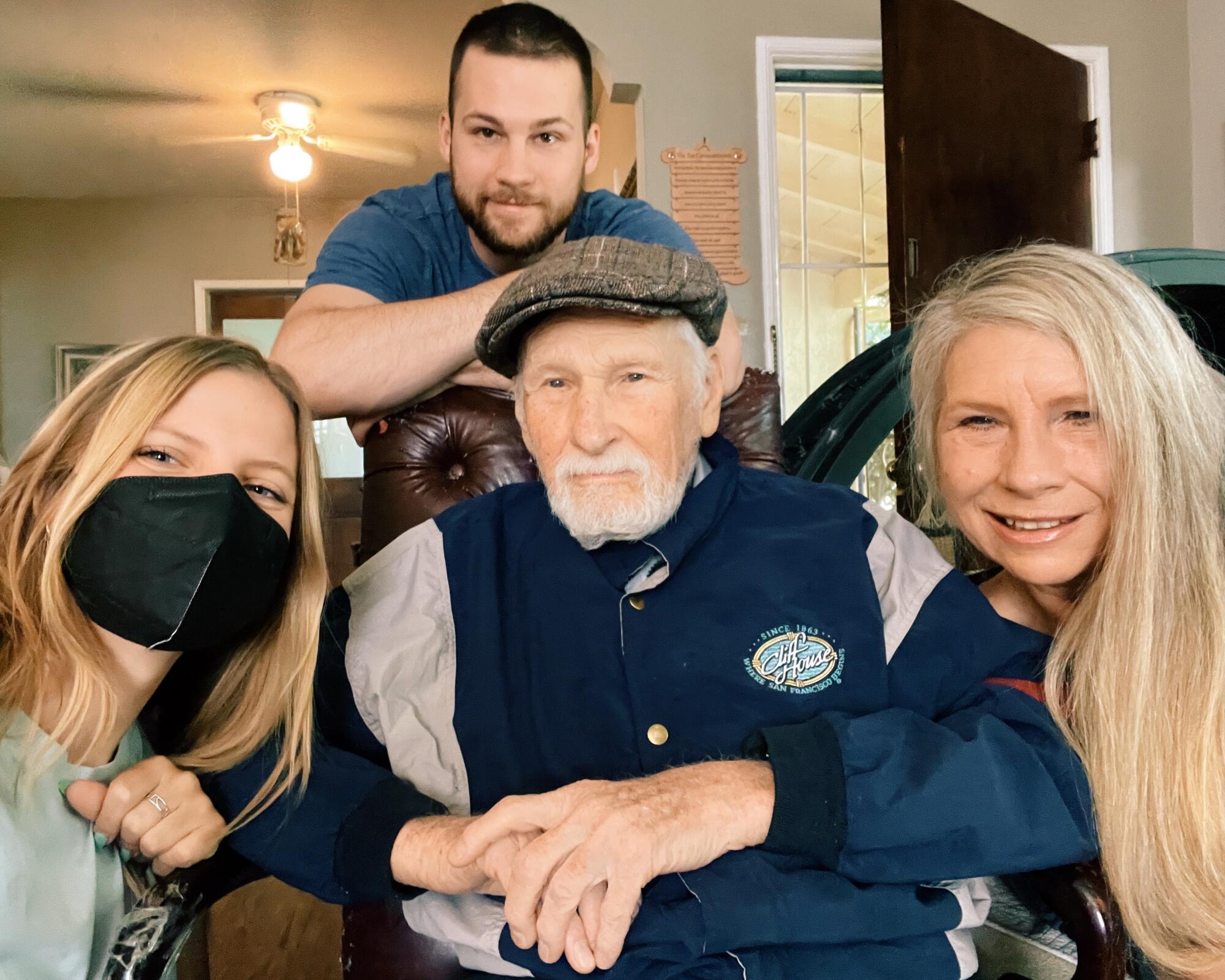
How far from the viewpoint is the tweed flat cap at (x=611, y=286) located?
3.92ft

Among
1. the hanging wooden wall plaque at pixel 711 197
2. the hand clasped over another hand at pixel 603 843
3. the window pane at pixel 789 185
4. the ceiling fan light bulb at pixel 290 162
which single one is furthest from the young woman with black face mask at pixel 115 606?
the ceiling fan light bulb at pixel 290 162

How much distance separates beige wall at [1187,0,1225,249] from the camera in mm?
3928

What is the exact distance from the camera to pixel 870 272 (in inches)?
162

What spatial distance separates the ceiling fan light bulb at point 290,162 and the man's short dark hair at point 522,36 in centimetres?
379

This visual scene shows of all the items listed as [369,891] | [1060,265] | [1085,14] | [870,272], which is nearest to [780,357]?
[870,272]

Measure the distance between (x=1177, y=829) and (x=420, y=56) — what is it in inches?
185

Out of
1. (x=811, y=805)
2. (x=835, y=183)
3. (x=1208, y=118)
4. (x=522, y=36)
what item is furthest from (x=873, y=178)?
(x=811, y=805)

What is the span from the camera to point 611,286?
1188 mm

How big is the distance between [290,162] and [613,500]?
473cm

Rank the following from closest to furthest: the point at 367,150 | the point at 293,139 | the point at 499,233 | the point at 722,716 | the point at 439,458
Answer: the point at 722,716
the point at 439,458
the point at 499,233
the point at 293,139
the point at 367,150

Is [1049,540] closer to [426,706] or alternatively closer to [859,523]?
[859,523]

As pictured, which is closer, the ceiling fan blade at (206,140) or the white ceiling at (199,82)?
the white ceiling at (199,82)

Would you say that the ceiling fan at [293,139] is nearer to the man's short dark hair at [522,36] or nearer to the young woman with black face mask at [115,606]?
the man's short dark hair at [522,36]

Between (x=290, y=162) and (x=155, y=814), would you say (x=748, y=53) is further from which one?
(x=155, y=814)
